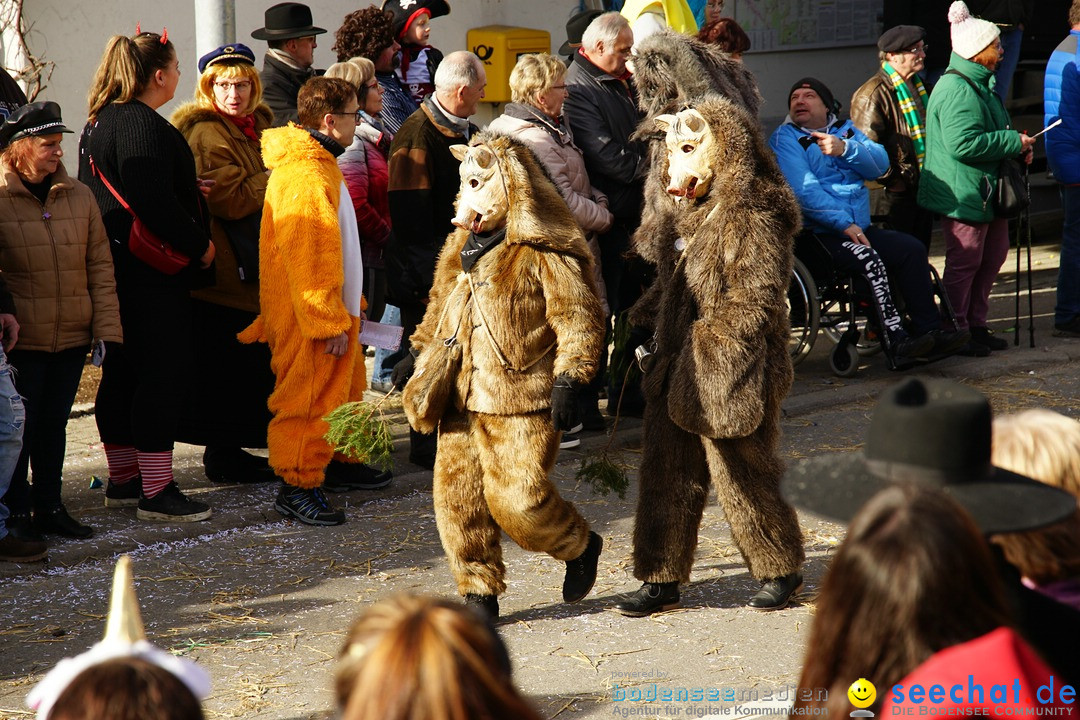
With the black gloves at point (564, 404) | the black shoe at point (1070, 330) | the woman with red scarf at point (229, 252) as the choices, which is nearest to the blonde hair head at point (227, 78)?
the woman with red scarf at point (229, 252)

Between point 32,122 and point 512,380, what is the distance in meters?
2.41

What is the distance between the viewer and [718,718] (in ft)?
13.0

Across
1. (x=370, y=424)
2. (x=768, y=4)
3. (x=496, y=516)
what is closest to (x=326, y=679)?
(x=496, y=516)

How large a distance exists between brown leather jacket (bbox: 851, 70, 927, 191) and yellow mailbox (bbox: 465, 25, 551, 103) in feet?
12.5

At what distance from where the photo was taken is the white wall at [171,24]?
29.0ft

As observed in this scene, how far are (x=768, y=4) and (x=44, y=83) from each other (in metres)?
8.36

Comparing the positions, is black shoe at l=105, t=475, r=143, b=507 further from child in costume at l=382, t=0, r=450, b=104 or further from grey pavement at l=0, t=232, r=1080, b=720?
child in costume at l=382, t=0, r=450, b=104

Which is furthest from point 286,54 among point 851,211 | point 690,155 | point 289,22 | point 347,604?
point 347,604

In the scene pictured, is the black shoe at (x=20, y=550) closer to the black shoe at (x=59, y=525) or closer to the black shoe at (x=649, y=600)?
the black shoe at (x=59, y=525)

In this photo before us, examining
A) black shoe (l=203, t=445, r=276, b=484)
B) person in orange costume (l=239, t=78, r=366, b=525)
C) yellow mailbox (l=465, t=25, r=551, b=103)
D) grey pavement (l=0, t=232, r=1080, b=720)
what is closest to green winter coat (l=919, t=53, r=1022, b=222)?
grey pavement (l=0, t=232, r=1080, b=720)

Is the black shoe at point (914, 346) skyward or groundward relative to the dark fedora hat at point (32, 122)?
groundward

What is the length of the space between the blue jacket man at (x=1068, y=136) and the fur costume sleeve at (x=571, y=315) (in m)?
5.75

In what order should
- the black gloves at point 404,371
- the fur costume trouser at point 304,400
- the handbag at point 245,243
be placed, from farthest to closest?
the handbag at point 245,243 < the fur costume trouser at point 304,400 < the black gloves at point 404,371

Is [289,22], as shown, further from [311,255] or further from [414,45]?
[311,255]
